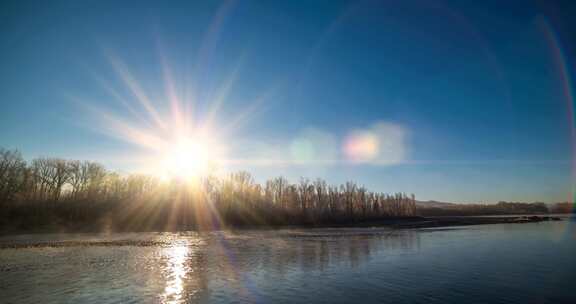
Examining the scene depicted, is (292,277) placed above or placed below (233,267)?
below

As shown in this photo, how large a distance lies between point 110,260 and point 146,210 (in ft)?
207

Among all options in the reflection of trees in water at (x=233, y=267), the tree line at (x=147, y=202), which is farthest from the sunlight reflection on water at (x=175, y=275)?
the tree line at (x=147, y=202)

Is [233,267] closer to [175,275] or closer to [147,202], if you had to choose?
[175,275]

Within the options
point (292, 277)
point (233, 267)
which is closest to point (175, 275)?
point (233, 267)

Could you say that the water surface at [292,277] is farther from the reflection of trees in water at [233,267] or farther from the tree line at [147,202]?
the tree line at [147,202]

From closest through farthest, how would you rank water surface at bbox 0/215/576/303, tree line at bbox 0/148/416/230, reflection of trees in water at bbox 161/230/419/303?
water surface at bbox 0/215/576/303 → reflection of trees in water at bbox 161/230/419/303 → tree line at bbox 0/148/416/230

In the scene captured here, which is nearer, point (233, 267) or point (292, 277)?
point (292, 277)

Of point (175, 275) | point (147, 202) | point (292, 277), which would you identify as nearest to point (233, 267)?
point (175, 275)

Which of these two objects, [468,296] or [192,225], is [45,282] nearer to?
[468,296]

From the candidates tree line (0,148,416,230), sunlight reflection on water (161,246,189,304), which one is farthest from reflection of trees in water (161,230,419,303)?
tree line (0,148,416,230)

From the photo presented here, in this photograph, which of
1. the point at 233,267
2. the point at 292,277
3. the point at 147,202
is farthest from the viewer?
the point at 147,202

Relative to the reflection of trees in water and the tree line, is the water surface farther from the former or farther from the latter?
the tree line

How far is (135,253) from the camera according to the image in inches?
1265

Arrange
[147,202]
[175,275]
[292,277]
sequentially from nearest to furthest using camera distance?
[292,277]
[175,275]
[147,202]
